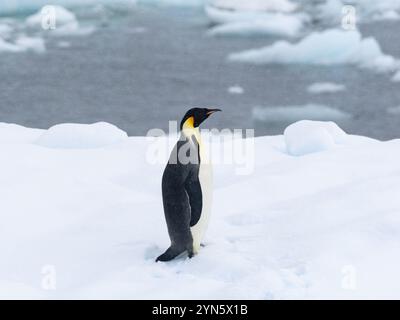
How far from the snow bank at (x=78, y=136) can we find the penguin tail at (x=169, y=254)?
2.80 meters

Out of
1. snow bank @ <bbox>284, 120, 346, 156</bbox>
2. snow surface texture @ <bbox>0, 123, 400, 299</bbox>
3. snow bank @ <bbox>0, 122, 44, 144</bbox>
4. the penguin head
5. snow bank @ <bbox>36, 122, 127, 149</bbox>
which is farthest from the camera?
snow bank @ <bbox>0, 122, 44, 144</bbox>

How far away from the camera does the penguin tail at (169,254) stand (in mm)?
3646

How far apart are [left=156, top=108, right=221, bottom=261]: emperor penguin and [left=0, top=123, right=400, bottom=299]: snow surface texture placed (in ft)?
0.40

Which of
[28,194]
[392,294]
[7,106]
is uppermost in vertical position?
[7,106]

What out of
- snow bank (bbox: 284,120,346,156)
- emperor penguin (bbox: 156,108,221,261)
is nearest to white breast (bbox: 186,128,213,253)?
emperor penguin (bbox: 156,108,221,261)

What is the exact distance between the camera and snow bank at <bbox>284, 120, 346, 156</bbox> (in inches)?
238

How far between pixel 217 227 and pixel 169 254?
58 centimetres

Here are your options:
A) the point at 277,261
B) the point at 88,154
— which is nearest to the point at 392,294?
the point at 277,261

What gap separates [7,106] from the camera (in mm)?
6328

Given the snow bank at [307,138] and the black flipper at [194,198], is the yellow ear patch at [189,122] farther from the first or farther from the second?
the snow bank at [307,138]

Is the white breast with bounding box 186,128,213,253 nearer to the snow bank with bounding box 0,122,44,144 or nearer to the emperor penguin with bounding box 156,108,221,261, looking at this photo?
the emperor penguin with bounding box 156,108,221,261

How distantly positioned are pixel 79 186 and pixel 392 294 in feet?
8.81
